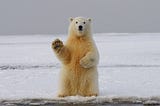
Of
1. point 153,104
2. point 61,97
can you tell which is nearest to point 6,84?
point 61,97

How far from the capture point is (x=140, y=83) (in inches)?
383

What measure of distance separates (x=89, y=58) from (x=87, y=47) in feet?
1.01

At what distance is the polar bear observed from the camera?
7684 millimetres

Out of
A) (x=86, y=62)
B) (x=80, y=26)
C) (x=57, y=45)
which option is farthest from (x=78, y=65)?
(x=80, y=26)

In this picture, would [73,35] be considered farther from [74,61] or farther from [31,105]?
[31,105]

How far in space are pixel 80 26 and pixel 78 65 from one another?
0.73 metres

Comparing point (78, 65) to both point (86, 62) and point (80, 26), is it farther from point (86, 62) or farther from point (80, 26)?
point (80, 26)

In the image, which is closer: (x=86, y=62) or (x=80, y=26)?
(x=86, y=62)

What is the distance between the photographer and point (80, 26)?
7641 millimetres

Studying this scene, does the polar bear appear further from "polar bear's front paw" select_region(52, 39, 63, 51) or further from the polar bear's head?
"polar bear's front paw" select_region(52, 39, 63, 51)

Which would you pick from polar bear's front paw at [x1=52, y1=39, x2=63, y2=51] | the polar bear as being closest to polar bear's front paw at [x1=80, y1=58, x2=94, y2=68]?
the polar bear

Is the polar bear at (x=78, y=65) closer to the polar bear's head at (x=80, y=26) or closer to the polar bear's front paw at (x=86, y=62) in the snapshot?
the polar bear's head at (x=80, y=26)

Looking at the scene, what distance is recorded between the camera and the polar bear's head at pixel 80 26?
765cm

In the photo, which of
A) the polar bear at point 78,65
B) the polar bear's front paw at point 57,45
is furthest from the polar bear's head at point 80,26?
the polar bear's front paw at point 57,45
